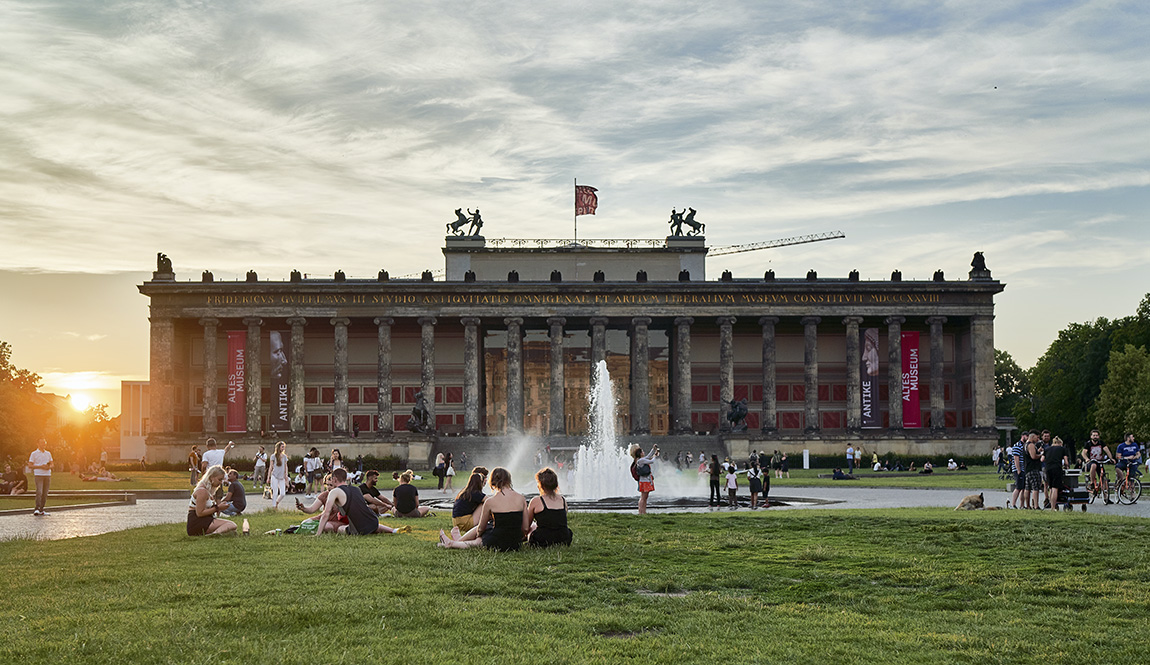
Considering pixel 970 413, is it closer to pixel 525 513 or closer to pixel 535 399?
pixel 535 399

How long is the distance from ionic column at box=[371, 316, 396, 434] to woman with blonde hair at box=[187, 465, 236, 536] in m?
73.5

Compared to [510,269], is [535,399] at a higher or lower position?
lower

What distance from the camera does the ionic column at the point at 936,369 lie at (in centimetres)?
9612

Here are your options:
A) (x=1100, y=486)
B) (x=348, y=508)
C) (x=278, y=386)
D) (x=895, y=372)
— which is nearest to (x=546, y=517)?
(x=348, y=508)

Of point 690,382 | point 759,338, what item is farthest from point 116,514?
point 759,338

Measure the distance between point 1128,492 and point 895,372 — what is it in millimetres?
61121

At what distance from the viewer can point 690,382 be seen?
3826 inches

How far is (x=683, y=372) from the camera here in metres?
95.4

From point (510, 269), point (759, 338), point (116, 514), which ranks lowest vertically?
point (116, 514)

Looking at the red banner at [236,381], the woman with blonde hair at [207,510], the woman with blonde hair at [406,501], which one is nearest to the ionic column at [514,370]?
the red banner at [236,381]

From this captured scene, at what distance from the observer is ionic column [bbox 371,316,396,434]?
95.6 meters

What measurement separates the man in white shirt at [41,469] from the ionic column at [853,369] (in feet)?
237

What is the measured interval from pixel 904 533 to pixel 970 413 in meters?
Answer: 81.2

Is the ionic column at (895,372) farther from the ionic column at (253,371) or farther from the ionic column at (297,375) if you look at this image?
the ionic column at (253,371)
